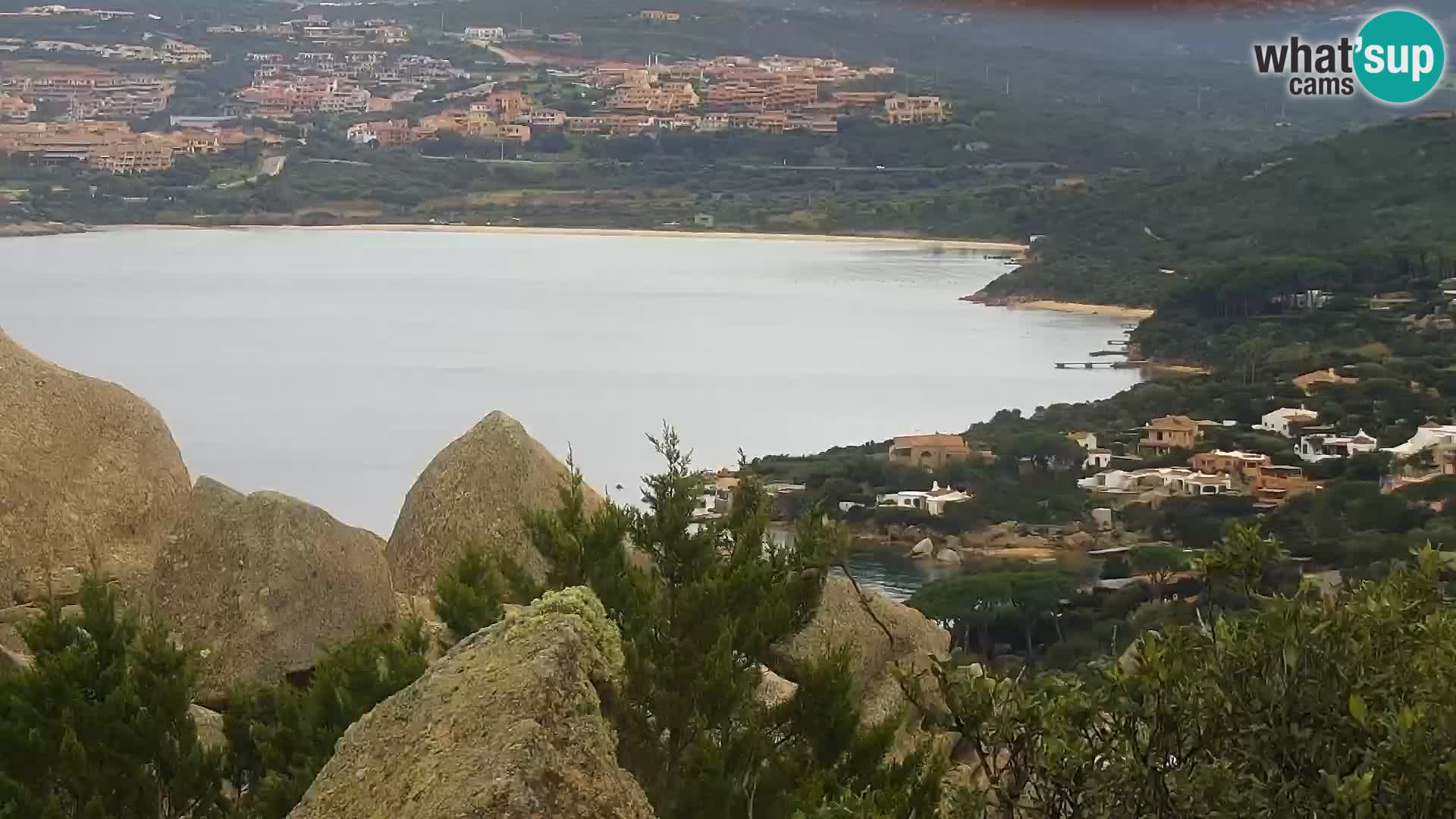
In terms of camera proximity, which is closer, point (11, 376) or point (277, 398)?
point (11, 376)

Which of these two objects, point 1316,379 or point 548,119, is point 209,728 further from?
point 548,119

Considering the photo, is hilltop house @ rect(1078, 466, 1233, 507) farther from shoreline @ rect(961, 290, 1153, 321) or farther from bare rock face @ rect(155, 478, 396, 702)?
shoreline @ rect(961, 290, 1153, 321)

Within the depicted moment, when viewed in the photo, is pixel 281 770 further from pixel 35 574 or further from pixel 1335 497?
pixel 1335 497

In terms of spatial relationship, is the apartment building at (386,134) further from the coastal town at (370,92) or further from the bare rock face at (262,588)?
the bare rock face at (262,588)

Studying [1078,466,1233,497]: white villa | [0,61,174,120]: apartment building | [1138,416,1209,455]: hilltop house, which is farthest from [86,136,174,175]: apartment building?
[1078,466,1233,497]: white villa

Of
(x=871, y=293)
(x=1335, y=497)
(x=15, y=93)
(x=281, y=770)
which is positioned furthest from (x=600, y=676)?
(x=15, y=93)

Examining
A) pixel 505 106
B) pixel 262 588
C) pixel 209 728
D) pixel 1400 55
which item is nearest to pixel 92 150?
pixel 505 106

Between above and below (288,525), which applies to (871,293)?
below
